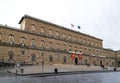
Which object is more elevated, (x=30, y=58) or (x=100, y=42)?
(x=100, y=42)

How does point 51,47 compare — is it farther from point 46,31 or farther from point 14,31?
point 14,31

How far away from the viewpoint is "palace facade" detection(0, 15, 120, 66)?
4378cm

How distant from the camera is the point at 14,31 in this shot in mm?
45500

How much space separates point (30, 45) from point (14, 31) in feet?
19.1

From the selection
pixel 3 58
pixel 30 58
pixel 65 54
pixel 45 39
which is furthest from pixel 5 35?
pixel 65 54

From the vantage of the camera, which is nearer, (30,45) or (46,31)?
(30,45)

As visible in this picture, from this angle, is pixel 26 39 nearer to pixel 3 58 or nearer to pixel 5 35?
pixel 5 35

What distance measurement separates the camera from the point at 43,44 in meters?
52.0

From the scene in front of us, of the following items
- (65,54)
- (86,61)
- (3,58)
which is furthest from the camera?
(86,61)

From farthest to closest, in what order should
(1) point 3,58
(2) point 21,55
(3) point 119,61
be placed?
(3) point 119,61 < (2) point 21,55 < (1) point 3,58

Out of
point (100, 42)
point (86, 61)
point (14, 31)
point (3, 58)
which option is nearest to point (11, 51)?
point (3, 58)

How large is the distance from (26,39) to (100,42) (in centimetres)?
4335

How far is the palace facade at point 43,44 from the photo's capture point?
43781 millimetres

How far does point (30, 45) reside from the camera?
4822 centimetres
